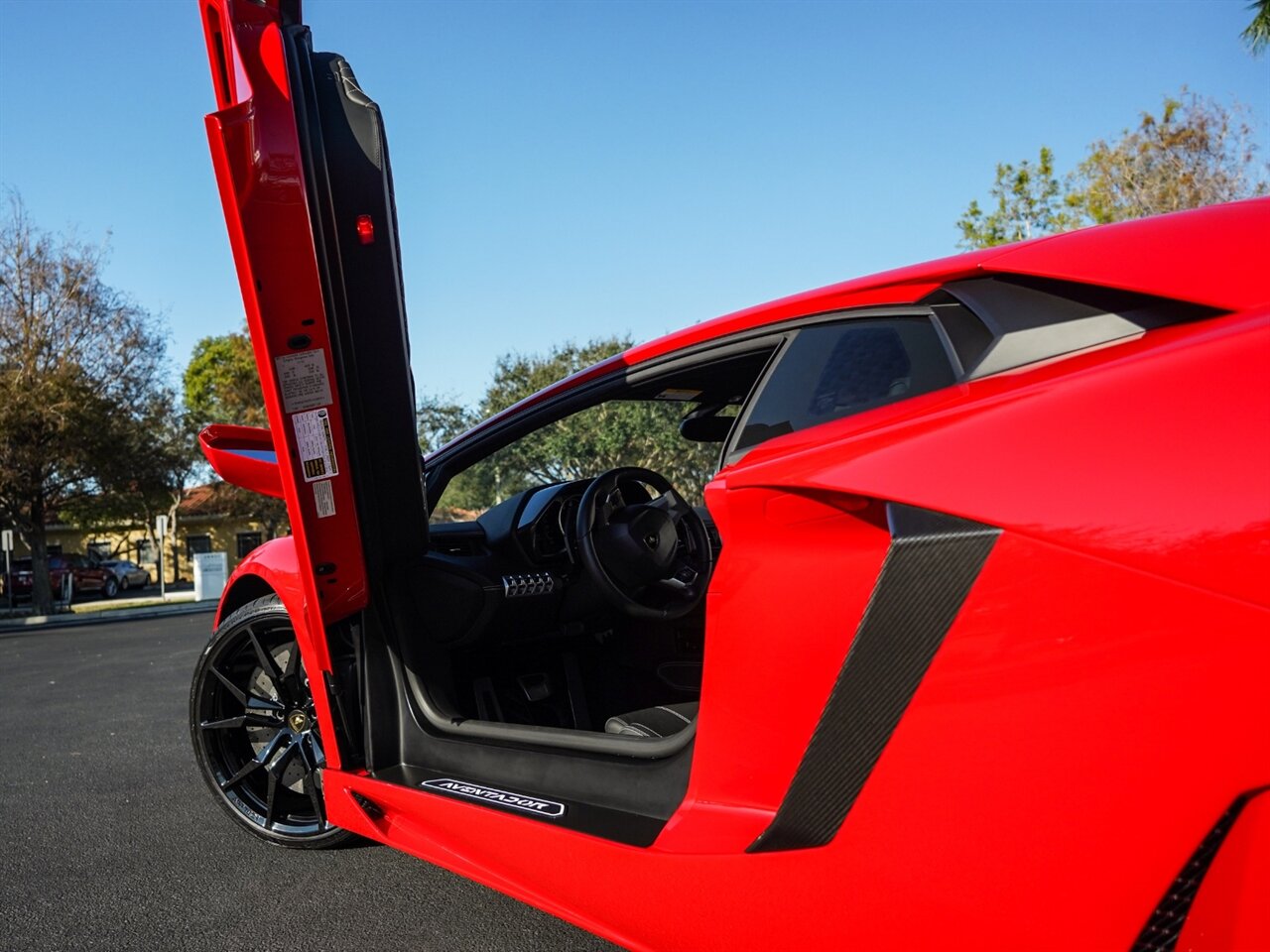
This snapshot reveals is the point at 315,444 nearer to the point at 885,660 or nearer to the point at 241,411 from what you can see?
the point at 885,660

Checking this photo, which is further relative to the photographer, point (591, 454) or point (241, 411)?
point (241, 411)

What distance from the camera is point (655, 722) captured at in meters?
2.35

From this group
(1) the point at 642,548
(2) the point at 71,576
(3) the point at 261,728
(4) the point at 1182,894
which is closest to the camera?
(4) the point at 1182,894

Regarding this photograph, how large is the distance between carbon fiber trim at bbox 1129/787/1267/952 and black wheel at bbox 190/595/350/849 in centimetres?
225

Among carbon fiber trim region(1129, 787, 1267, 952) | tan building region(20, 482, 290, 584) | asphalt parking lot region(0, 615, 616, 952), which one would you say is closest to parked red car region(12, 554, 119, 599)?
tan building region(20, 482, 290, 584)

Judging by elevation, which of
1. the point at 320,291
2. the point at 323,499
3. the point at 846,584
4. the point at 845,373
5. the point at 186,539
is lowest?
the point at 186,539

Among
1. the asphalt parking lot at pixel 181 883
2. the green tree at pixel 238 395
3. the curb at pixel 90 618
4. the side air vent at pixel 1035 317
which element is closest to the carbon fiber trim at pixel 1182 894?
the side air vent at pixel 1035 317

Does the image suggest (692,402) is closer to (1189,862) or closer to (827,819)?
(827,819)

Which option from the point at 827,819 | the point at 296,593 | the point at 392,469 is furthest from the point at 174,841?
the point at 827,819

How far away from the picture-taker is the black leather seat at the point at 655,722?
2230 millimetres

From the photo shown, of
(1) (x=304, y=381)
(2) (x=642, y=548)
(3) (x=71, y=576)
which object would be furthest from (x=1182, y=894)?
(3) (x=71, y=576)

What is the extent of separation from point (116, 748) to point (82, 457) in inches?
820

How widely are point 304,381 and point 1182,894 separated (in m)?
1.87

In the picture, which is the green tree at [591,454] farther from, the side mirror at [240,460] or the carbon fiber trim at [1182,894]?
the carbon fiber trim at [1182,894]
